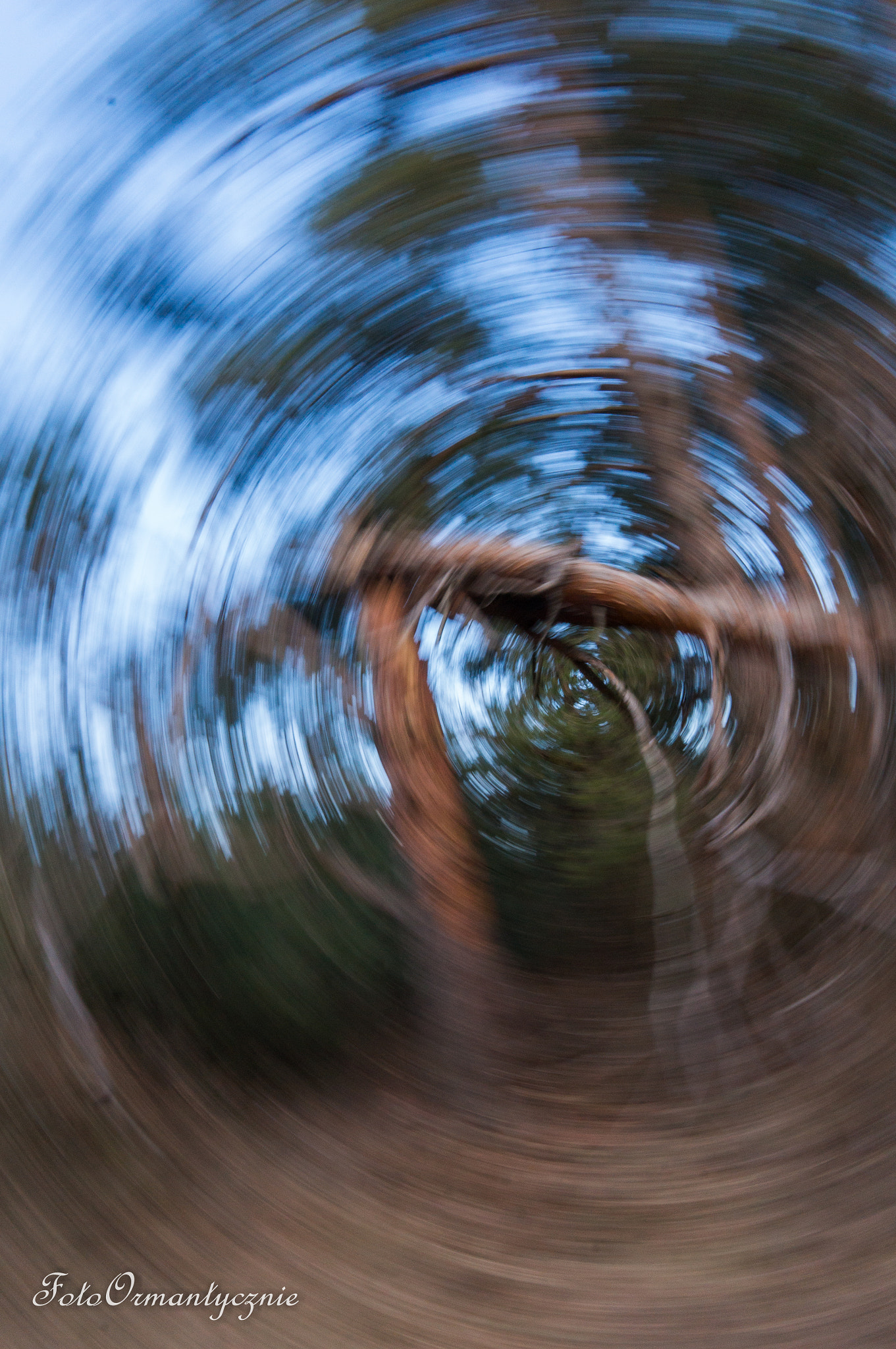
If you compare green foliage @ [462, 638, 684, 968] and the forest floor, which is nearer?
the forest floor

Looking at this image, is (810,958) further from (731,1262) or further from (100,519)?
(100,519)

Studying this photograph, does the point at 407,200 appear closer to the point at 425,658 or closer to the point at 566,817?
the point at 425,658

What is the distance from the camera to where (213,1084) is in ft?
1.44

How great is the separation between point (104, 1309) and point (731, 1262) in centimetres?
32

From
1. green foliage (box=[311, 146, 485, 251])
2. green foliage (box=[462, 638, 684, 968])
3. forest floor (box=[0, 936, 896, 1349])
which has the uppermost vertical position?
green foliage (box=[311, 146, 485, 251])

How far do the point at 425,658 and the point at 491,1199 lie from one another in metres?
0.34

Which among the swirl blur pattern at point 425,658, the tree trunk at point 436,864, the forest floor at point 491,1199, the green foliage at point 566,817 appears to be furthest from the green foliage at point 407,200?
the forest floor at point 491,1199

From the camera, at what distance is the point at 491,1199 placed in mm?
Result: 406

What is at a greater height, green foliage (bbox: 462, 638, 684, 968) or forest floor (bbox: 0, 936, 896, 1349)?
green foliage (bbox: 462, 638, 684, 968)

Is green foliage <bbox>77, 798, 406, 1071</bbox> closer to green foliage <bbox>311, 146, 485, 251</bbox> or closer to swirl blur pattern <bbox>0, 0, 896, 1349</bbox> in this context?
swirl blur pattern <bbox>0, 0, 896, 1349</bbox>

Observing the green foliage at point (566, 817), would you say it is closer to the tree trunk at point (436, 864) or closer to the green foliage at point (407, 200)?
the tree trunk at point (436, 864)

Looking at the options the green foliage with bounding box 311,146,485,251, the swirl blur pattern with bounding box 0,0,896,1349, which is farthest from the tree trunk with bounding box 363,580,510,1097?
the green foliage with bounding box 311,146,485,251

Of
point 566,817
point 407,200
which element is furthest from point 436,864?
point 407,200

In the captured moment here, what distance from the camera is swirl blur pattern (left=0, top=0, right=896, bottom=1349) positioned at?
0.39 m
